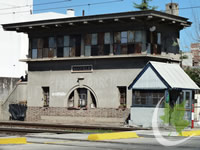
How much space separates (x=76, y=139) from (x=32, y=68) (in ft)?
81.0

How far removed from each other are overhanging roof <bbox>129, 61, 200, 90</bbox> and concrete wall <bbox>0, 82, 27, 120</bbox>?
15.3 metres

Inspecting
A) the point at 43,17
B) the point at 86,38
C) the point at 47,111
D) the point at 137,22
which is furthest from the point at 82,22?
the point at 43,17

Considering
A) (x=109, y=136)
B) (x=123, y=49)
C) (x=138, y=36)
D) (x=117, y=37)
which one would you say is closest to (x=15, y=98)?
(x=117, y=37)

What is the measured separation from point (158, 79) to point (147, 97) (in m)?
1.49

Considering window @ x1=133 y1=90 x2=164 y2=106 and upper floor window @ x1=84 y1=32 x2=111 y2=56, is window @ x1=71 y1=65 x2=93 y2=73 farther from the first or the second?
window @ x1=133 y1=90 x2=164 y2=106

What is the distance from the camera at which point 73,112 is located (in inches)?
1524

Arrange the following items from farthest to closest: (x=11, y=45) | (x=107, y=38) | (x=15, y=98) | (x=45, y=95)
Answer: (x=11, y=45) < (x=15, y=98) < (x=45, y=95) < (x=107, y=38)

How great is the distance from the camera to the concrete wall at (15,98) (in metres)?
43.8

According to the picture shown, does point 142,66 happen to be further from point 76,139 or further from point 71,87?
point 76,139

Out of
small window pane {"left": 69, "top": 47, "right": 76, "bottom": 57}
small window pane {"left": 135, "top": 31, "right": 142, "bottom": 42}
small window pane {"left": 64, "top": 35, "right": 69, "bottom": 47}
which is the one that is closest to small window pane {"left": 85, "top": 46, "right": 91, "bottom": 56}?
small window pane {"left": 69, "top": 47, "right": 76, "bottom": 57}

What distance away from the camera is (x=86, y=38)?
3850 centimetres

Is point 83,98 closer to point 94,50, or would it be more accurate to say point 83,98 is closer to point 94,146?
point 94,50

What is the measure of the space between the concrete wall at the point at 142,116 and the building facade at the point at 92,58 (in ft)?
9.85

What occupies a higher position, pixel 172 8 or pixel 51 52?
pixel 172 8
